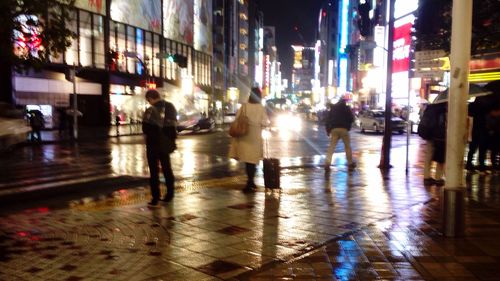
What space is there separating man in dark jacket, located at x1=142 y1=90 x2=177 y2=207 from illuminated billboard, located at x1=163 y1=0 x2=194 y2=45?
43.3 metres

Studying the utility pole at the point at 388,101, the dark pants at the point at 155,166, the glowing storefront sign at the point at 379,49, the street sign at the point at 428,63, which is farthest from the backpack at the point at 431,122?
the glowing storefront sign at the point at 379,49

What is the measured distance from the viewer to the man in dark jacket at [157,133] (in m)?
8.09

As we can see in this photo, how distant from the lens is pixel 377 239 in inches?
235

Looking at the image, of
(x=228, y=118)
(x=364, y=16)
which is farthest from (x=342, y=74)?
(x=364, y=16)

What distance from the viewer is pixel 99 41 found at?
39.3 meters

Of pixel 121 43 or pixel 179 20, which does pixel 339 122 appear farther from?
pixel 179 20

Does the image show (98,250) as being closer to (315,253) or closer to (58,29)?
(315,253)

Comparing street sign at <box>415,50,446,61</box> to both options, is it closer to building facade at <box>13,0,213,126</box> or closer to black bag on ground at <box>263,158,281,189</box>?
black bag on ground at <box>263,158,281,189</box>

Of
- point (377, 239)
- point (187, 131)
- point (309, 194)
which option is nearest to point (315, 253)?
point (377, 239)

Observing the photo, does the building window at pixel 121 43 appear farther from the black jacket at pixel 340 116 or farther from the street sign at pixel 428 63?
the street sign at pixel 428 63

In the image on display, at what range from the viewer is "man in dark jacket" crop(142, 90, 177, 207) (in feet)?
26.6

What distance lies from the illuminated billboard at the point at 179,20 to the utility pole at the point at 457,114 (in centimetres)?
4630

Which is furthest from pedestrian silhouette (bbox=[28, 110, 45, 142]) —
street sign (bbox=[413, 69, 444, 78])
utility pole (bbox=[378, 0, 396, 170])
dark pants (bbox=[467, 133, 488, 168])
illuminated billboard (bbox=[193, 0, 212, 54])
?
illuminated billboard (bbox=[193, 0, 212, 54])

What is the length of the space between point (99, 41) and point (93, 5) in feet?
9.56
